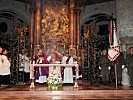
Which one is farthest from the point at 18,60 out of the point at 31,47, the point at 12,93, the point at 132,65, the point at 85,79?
the point at 132,65

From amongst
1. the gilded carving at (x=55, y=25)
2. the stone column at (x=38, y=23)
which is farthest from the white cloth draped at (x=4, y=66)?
the gilded carving at (x=55, y=25)

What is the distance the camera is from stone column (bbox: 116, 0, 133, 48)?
546 inches

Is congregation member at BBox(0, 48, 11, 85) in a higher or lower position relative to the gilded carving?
lower

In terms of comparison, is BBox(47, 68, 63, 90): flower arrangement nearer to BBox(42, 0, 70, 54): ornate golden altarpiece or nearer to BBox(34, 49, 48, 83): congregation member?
BBox(34, 49, 48, 83): congregation member

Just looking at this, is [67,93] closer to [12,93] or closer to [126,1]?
[12,93]

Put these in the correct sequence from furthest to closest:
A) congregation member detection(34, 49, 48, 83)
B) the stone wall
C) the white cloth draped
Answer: the stone wall
congregation member detection(34, 49, 48, 83)
the white cloth draped

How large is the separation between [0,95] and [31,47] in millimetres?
6064

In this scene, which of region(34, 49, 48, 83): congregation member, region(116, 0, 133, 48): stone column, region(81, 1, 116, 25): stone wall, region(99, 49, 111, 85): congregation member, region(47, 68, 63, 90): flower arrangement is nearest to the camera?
region(47, 68, 63, 90): flower arrangement

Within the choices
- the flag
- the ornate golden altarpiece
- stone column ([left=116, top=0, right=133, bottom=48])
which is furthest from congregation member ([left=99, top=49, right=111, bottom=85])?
the ornate golden altarpiece

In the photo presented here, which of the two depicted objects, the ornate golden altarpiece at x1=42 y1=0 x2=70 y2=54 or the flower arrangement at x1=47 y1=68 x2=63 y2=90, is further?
the ornate golden altarpiece at x1=42 y1=0 x2=70 y2=54

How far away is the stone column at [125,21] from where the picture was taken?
45.5 ft

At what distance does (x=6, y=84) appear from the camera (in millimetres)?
11359

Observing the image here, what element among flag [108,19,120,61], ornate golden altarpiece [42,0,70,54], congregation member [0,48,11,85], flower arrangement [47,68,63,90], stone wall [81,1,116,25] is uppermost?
stone wall [81,1,116,25]

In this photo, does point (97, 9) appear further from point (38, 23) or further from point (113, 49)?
point (113, 49)
